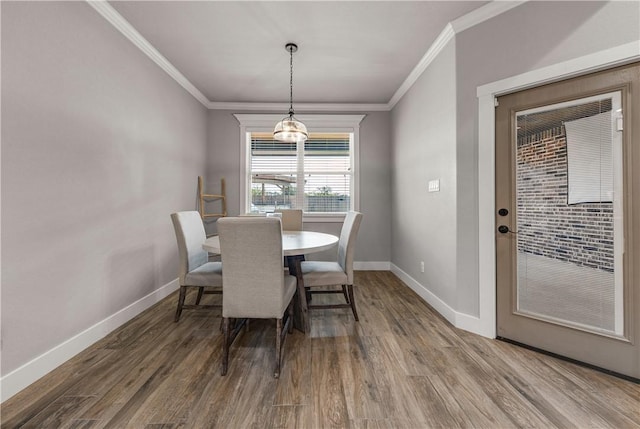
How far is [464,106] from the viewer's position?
230cm

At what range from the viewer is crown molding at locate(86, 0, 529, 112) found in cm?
212

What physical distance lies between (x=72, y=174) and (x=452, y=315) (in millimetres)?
3156

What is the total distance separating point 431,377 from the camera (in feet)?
5.46

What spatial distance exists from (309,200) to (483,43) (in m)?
2.87

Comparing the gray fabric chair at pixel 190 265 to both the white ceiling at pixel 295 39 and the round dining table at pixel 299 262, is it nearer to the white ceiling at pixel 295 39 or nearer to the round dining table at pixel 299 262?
the round dining table at pixel 299 262

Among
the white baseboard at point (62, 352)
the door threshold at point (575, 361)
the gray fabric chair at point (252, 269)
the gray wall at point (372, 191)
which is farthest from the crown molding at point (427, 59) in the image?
the white baseboard at point (62, 352)

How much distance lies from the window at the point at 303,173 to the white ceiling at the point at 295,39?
2.78 feet

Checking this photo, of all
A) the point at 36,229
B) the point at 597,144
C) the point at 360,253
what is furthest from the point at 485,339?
the point at 36,229

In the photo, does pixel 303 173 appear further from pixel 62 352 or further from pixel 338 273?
pixel 62 352

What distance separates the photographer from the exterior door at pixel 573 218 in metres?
1.64

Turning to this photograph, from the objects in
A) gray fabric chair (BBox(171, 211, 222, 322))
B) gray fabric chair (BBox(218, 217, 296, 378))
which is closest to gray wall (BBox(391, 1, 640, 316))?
gray fabric chair (BBox(218, 217, 296, 378))

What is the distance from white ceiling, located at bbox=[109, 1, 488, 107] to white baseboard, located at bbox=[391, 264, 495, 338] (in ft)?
8.20

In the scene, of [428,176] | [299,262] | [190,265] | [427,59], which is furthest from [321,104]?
[190,265]

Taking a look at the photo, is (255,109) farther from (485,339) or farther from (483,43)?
(485,339)
